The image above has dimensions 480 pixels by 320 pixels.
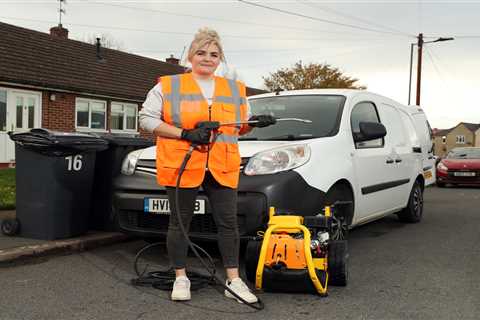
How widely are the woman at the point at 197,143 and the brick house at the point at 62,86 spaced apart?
13.0 m

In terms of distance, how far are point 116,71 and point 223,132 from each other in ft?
60.7

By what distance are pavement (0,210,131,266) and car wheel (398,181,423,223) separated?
3.74 m

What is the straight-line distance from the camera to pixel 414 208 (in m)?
7.28

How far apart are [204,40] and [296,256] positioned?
5.09ft

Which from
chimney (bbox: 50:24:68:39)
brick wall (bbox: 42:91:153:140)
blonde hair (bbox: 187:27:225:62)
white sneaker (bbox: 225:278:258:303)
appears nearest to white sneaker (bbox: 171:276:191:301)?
white sneaker (bbox: 225:278:258:303)

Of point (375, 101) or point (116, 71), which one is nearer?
point (375, 101)

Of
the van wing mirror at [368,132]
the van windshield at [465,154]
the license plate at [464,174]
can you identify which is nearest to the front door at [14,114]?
the license plate at [464,174]

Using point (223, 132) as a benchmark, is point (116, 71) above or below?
above

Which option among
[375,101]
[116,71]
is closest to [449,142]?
[116,71]

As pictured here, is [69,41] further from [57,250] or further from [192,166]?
[192,166]

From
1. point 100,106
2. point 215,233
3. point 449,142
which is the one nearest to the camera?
point 215,233

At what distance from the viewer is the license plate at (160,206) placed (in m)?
4.25

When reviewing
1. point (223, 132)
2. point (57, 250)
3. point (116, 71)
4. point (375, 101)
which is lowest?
point (57, 250)

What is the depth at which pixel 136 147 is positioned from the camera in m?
5.77
